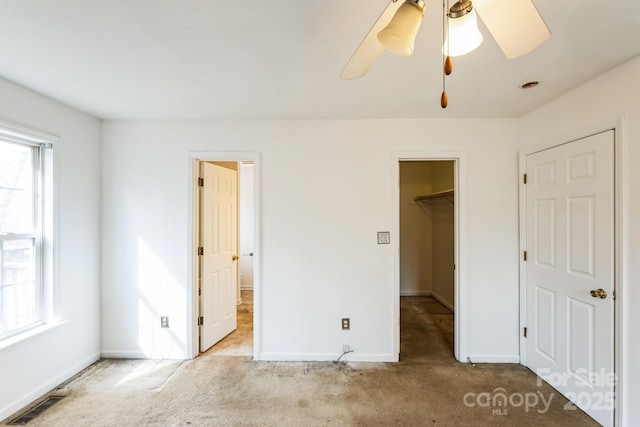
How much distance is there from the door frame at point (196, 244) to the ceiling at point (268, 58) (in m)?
0.41

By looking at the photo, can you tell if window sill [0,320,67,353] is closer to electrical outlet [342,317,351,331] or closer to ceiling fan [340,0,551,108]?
electrical outlet [342,317,351,331]

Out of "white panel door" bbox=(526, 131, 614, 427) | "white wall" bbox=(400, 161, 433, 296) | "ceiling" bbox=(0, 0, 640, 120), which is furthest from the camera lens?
"white wall" bbox=(400, 161, 433, 296)

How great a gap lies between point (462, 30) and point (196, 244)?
8.83 feet

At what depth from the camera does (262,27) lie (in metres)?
1.40

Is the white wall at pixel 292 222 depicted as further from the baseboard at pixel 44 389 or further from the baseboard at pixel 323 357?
the baseboard at pixel 44 389

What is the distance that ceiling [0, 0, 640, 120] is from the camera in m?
1.30

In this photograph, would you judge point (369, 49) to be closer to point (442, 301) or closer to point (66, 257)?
point (66, 257)

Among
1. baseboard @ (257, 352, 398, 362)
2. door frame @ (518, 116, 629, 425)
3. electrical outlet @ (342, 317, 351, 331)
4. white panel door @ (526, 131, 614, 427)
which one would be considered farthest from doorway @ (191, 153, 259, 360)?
door frame @ (518, 116, 629, 425)

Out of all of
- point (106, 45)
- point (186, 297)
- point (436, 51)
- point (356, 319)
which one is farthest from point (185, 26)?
point (356, 319)

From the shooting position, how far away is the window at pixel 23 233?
2.02 meters

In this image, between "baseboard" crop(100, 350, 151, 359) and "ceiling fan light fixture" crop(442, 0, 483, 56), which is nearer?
"ceiling fan light fixture" crop(442, 0, 483, 56)

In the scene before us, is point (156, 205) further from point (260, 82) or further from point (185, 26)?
point (185, 26)

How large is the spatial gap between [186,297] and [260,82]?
2.12 m

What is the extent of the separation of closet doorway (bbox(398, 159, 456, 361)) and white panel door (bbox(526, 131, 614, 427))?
146 centimetres
